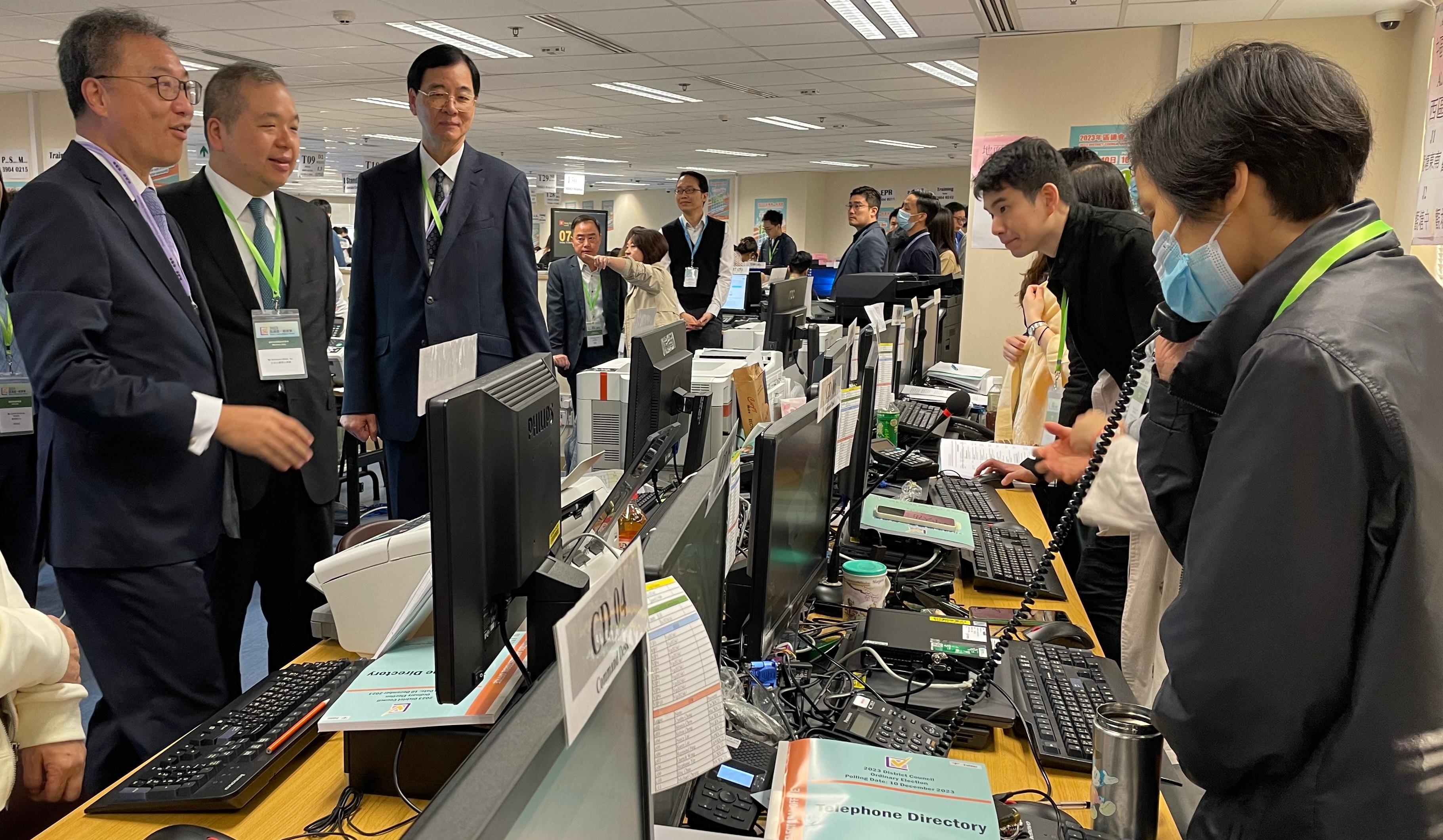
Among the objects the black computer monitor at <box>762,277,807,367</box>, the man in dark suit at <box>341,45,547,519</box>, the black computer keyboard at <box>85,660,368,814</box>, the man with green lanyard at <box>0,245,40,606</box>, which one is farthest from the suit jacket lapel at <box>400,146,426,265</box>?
the black computer keyboard at <box>85,660,368,814</box>

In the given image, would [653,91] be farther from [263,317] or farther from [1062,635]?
[1062,635]

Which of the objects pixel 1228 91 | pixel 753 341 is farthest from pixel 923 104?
pixel 1228 91

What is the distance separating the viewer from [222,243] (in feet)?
→ 7.13

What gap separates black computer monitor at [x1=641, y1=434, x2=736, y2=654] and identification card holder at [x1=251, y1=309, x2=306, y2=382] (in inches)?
53.0

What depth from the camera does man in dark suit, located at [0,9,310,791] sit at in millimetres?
1729

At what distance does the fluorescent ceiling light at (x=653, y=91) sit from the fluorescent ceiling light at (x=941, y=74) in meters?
2.52

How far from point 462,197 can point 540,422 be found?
1649 mm

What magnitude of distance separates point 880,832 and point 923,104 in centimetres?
995

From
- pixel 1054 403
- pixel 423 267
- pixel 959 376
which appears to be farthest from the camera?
pixel 959 376

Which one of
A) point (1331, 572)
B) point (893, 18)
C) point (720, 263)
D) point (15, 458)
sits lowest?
point (15, 458)

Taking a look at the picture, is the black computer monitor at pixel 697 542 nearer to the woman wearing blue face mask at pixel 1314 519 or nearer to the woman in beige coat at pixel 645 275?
the woman wearing blue face mask at pixel 1314 519

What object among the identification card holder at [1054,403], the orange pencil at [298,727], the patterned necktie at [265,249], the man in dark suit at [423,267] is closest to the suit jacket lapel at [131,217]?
the patterned necktie at [265,249]

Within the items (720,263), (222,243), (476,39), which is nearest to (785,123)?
(476,39)

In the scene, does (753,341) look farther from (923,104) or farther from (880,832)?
(923,104)
